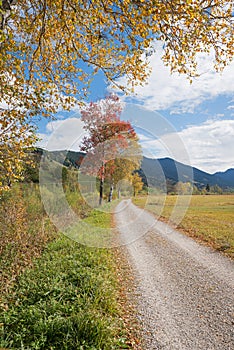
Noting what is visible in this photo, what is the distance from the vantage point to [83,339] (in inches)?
161

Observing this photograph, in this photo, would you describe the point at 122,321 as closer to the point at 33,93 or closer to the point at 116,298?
the point at 116,298

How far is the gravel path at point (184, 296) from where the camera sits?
4.47 m

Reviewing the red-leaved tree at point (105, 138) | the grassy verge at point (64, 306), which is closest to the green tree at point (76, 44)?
the grassy verge at point (64, 306)

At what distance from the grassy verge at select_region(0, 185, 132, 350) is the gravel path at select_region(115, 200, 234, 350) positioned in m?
0.59

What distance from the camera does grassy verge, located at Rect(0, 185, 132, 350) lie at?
413cm

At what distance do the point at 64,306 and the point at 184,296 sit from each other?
264 cm

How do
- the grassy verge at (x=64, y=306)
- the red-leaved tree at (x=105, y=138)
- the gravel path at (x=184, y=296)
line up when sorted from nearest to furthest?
the grassy verge at (x=64, y=306)
the gravel path at (x=184, y=296)
the red-leaved tree at (x=105, y=138)

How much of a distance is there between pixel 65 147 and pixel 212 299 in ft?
30.4

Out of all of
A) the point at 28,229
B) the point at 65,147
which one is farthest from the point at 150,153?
the point at 28,229

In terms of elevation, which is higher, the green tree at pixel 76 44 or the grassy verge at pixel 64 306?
the green tree at pixel 76 44

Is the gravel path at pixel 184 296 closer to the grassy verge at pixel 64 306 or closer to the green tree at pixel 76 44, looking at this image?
the grassy verge at pixel 64 306

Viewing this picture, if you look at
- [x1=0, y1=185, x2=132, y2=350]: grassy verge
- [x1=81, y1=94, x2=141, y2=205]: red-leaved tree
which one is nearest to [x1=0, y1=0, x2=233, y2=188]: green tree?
[x1=0, y1=185, x2=132, y2=350]: grassy verge

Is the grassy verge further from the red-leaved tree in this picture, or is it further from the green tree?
the red-leaved tree

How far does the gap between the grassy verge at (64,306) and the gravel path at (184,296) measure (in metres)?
0.59
